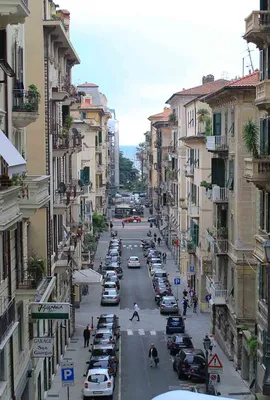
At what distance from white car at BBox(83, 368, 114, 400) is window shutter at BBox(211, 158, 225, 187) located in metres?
14.4

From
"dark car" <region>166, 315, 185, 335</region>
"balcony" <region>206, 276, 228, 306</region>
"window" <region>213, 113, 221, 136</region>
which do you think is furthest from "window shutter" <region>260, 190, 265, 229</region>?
"dark car" <region>166, 315, 185, 335</region>

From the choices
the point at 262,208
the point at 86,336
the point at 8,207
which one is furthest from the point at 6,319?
the point at 86,336

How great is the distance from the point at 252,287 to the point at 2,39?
2124 centimetres

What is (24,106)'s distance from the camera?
944 inches

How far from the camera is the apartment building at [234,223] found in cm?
3753

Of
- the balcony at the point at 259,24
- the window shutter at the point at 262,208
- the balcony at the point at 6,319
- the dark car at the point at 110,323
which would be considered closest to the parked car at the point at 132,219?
the dark car at the point at 110,323

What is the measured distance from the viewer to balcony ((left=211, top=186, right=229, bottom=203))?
41625 millimetres

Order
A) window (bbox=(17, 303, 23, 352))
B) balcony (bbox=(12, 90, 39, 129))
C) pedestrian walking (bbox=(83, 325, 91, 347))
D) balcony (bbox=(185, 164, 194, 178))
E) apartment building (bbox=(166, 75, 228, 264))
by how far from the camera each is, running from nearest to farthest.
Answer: balcony (bbox=(12, 90, 39, 129)), window (bbox=(17, 303, 23, 352)), pedestrian walking (bbox=(83, 325, 91, 347)), balcony (bbox=(185, 164, 194, 178)), apartment building (bbox=(166, 75, 228, 264))

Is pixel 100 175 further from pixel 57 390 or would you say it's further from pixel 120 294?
pixel 57 390

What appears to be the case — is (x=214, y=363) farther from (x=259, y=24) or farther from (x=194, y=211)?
(x=194, y=211)

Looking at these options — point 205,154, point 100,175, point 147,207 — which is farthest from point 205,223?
point 147,207

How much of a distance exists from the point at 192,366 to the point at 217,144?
1306cm

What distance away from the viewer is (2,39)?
2072 centimetres

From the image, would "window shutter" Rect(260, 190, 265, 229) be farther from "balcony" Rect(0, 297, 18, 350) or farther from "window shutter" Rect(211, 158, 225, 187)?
"window shutter" Rect(211, 158, 225, 187)
